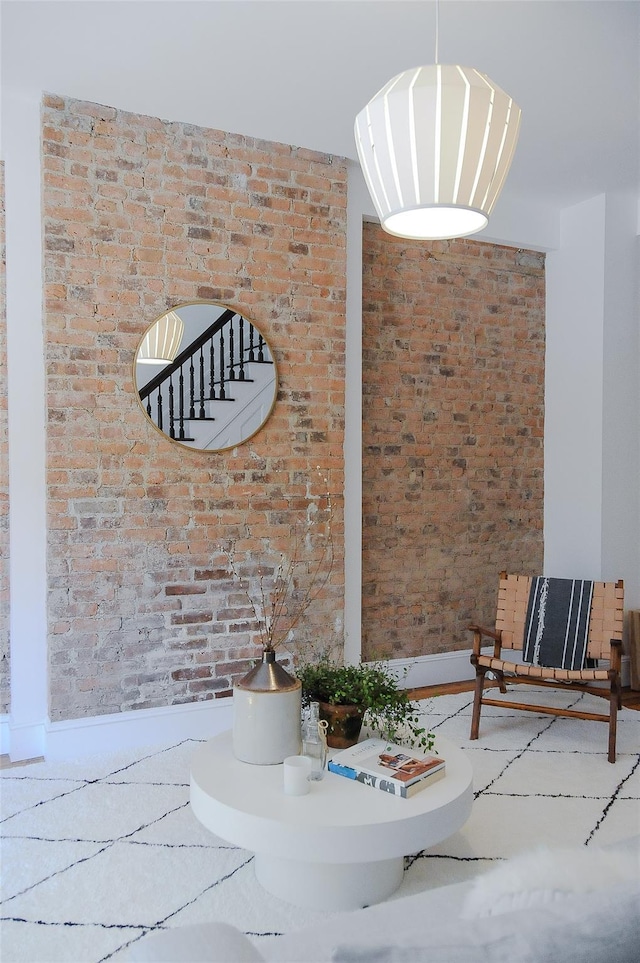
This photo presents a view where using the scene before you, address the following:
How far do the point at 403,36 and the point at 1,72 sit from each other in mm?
1671

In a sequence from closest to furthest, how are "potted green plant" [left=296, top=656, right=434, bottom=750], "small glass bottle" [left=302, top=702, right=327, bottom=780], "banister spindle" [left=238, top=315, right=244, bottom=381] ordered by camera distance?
"small glass bottle" [left=302, top=702, right=327, bottom=780], "potted green plant" [left=296, top=656, right=434, bottom=750], "banister spindle" [left=238, top=315, right=244, bottom=381]

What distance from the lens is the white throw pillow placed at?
1.04 m

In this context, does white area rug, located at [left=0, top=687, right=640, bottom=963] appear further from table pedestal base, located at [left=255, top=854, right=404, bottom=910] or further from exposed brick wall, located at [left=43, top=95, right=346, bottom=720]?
exposed brick wall, located at [left=43, top=95, right=346, bottom=720]

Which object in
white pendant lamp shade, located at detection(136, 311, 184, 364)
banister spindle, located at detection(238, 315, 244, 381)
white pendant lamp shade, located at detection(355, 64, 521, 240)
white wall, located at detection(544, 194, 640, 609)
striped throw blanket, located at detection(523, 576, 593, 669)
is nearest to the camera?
white pendant lamp shade, located at detection(355, 64, 521, 240)

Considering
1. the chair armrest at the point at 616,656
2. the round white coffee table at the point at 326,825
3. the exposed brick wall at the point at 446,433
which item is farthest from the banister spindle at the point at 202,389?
the chair armrest at the point at 616,656

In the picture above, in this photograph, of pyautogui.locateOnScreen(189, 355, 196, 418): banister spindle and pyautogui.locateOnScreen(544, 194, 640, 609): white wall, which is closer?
pyautogui.locateOnScreen(189, 355, 196, 418): banister spindle

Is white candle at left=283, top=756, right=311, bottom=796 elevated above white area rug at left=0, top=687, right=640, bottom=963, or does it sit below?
above

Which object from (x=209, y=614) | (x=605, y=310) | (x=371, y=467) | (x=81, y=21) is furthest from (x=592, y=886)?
(x=605, y=310)

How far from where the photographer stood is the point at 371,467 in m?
4.42

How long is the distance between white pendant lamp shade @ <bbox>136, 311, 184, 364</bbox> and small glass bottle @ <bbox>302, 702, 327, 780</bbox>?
1.94 meters

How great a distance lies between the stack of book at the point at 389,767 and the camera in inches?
86.5

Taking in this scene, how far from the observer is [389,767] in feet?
7.47

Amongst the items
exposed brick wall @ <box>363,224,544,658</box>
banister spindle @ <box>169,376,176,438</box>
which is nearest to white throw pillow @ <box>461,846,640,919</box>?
banister spindle @ <box>169,376,176,438</box>

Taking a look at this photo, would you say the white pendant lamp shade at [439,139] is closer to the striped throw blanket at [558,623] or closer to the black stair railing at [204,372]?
the black stair railing at [204,372]
